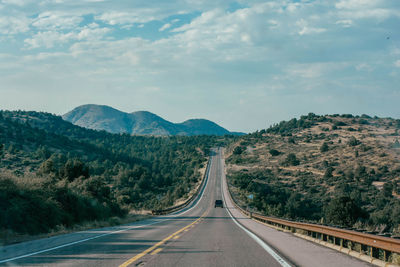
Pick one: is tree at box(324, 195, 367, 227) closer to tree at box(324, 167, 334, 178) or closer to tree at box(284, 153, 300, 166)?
tree at box(324, 167, 334, 178)

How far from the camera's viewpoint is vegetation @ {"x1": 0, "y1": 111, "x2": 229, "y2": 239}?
17.6 meters

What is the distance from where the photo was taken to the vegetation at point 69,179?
1761 cm

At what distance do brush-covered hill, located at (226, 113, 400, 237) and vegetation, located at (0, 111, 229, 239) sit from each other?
21.9 metres

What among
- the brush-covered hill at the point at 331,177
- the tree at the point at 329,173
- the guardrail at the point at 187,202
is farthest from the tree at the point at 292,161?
the guardrail at the point at 187,202

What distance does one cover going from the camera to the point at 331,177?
79.5 metres

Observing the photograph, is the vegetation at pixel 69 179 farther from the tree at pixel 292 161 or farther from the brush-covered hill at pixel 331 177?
the tree at pixel 292 161

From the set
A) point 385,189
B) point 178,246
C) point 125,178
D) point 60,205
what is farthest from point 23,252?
point 125,178

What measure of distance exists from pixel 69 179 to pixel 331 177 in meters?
58.9

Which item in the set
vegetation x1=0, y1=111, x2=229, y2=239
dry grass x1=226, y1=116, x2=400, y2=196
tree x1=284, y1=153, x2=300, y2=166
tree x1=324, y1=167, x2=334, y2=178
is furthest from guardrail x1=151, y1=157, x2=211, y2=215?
tree x1=324, y1=167, x2=334, y2=178

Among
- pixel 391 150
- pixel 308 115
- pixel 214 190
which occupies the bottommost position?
pixel 214 190

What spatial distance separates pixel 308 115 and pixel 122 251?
178702 mm

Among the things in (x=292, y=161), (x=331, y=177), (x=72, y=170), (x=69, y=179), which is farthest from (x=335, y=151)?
(x=69, y=179)

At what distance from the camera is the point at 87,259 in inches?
345

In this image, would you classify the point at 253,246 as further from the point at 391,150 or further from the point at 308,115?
the point at 308,115
